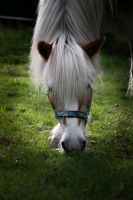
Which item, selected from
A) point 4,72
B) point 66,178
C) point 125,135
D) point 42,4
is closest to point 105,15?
point 42,4

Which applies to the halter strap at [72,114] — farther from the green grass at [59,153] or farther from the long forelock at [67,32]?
the green grass at [59,153]

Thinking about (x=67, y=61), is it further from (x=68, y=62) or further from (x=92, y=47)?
(x=92, y=47)

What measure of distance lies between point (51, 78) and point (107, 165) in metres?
0.95

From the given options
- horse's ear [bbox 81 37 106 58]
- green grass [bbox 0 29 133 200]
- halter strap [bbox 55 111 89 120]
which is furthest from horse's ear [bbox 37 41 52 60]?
green grass [bbox 0 29 133 200]

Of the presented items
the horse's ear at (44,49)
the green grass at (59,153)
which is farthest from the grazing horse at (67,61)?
the green grass at (59,153)

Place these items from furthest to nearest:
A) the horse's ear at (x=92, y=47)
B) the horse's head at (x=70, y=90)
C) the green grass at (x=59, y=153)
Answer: the horse's ear at (x=92, y=47) < the horse's head at (x=70, y=90) < the green grass at (x=59, y=153)

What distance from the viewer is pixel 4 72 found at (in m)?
12.2

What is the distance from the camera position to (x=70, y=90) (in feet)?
19.6

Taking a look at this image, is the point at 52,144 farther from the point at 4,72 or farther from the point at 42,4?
the point at 4,72

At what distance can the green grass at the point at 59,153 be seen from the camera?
5.19m

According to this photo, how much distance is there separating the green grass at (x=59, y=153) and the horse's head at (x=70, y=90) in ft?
0.70

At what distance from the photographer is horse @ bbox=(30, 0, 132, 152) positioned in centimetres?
601

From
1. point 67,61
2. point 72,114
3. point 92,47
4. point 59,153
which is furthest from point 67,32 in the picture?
point 59,153

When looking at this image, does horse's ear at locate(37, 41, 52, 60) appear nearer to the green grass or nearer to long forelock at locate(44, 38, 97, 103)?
long forelock at locate(44, 38, 97, 103)
